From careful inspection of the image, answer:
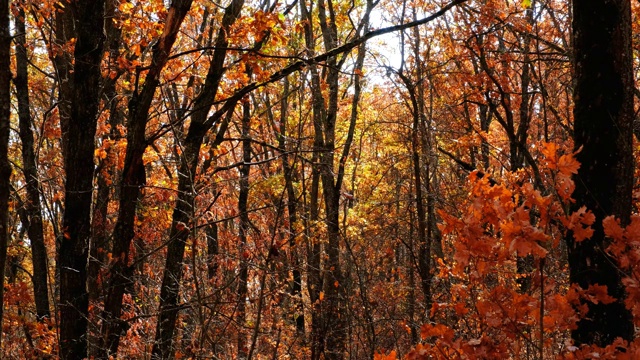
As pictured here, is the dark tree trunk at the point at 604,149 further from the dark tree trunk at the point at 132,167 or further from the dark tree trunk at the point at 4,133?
the dark tree trunk at the point at 4,133

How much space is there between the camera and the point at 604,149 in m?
3.32

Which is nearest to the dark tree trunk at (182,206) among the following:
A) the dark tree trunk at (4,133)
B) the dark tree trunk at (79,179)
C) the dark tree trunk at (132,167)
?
the dark tree trunk at (132,167)

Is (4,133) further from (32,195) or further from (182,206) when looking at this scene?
(32,195)

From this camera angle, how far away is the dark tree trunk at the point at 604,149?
10.8 ft

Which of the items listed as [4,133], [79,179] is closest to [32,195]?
[79,179]

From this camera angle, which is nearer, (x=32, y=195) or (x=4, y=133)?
(x=4, y=133)

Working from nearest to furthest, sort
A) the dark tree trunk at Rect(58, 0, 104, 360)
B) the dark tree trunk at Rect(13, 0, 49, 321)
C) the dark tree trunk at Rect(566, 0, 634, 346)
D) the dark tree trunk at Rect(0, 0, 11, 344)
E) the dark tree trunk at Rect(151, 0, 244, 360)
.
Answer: the dark tree trunk at Rect(0, 0, 11, 344) < the dark tree trunk at Rect(566, 0, 634, 346) < the dark tree trunk at Rect(58, 0, 104, 360) < the dark tree trunk at Rect(151, 0, 244, 360) < the dark tree trunk at Rect(13, 0, 49, 321)

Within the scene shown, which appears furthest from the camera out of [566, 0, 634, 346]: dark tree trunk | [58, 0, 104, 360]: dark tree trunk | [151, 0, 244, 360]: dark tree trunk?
[151, 0, 244, 360]: dark tree trunk

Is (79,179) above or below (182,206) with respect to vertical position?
below

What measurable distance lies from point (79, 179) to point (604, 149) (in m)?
3.50

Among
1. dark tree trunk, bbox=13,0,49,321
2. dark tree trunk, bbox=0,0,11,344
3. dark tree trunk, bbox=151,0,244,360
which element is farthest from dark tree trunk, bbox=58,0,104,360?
dark tree trunk, bbox=13,0,49,321

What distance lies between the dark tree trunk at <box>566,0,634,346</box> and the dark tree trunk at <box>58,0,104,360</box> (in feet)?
10.6

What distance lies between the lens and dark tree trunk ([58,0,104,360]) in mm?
4012

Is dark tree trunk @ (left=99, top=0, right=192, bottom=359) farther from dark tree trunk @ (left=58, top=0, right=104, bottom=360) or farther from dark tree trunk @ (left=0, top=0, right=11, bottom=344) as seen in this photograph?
dark tree trunk @ (left=0, top=0, right=11, bottom=344)
